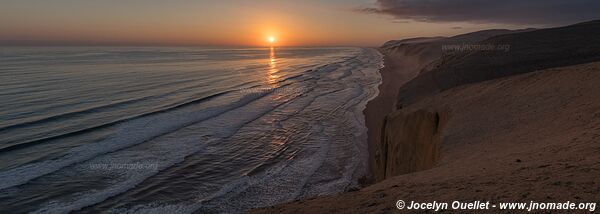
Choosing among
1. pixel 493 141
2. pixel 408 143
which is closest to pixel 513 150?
pixel 493 141

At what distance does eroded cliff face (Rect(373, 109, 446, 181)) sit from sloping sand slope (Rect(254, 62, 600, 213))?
518 mm

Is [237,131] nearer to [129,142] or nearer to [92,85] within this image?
[129,142]

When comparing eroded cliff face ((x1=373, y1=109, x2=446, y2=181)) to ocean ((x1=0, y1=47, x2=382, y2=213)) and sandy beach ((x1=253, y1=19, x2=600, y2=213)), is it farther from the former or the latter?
ocean ((x1=0, y1=47, x2=382, y2=213))

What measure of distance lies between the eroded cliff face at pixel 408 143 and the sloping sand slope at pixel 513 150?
1.70 feet

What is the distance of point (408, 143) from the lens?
36.6 feet

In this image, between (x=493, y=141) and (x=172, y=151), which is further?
(x=172, y=151)

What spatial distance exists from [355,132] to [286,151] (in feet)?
14.0

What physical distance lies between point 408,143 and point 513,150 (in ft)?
12.9

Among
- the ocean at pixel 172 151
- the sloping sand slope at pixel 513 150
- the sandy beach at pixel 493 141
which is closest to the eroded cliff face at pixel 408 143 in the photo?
the sandy beach at pixel 493 141

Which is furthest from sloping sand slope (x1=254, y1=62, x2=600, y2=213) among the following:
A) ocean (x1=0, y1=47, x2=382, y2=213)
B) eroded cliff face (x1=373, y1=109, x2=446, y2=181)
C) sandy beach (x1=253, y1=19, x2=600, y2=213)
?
ocean (x1=0, y1=47, x2=382, y2=213)

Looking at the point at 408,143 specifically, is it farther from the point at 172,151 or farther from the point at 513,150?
the point at 172,151

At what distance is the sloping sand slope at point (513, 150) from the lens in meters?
4.91

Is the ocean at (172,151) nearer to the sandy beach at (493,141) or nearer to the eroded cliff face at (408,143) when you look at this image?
the eroded cliff face at (408,143)

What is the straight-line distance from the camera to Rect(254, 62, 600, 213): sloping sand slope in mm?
4914
